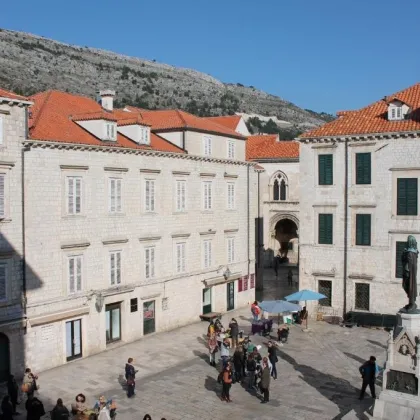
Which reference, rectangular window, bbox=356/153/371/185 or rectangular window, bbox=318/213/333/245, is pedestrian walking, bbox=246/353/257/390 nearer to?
rectangular window, bbox=318/213/333/245

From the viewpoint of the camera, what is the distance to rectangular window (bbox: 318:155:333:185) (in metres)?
33.3

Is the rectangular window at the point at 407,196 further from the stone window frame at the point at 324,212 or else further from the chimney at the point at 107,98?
the chimney at the point at 107,98

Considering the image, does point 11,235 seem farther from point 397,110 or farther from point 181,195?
point 397,110

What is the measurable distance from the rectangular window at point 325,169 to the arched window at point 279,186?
22.3m

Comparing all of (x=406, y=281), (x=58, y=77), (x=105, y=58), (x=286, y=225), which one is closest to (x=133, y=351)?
(x=406, y=281)

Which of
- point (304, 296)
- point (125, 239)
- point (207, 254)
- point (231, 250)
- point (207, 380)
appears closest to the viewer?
point (207, 380)

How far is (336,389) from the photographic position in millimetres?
21578

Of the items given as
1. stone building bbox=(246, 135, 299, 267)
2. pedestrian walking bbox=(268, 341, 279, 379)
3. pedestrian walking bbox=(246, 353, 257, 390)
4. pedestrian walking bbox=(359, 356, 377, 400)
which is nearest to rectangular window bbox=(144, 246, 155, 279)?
pedestrian walking bbox=(246, 353, 257, 390)

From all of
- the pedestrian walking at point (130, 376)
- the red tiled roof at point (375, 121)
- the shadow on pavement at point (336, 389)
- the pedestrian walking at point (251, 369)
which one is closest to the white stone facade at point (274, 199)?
the red tiled roof at point (375, 121)

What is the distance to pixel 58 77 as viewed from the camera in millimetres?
115250

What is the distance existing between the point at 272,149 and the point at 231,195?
Result: 22139 mm

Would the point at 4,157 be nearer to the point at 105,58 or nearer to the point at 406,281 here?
the point at 406,281

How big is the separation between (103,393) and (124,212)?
32.7 ft

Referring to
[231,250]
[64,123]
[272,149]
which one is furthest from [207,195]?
[272,149]
